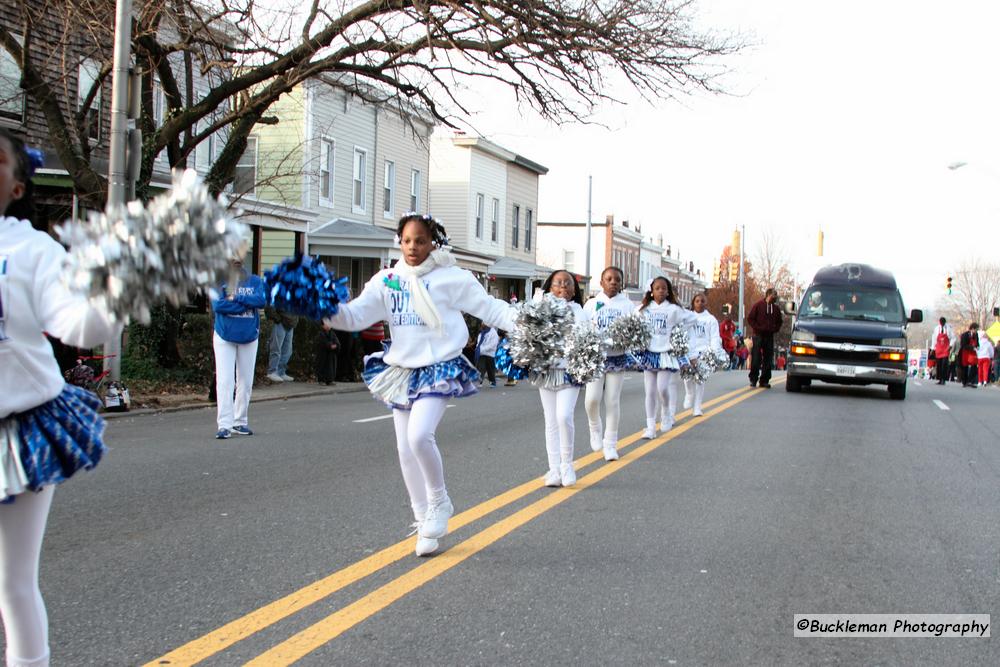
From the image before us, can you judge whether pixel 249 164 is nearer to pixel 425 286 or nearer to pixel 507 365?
pixel 507 365

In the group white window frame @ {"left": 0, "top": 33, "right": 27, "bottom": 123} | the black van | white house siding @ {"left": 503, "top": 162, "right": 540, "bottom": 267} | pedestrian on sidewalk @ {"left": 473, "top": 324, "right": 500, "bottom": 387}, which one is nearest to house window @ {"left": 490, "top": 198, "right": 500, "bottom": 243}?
white house siding @ {"left": 503, "top": 162, "right": 540, "bottom": 267}

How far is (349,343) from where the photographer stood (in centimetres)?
1989

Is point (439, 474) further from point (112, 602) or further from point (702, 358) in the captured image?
point (702, 358)

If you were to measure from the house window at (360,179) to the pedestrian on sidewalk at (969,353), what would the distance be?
56.9 feet

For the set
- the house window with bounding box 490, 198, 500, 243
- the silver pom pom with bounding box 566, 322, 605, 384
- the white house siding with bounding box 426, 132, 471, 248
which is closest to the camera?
the silver pom pom with bounding box 566, 322, 605, 384

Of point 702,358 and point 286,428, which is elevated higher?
point 702,358

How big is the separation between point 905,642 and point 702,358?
32.2 feet

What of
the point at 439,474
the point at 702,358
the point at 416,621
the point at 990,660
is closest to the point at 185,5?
the point at 702,358

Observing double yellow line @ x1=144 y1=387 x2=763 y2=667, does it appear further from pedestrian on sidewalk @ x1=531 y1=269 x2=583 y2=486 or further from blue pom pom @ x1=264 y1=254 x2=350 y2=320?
blue pom pom @ x1=264 y1=254 x2=350 y2=320

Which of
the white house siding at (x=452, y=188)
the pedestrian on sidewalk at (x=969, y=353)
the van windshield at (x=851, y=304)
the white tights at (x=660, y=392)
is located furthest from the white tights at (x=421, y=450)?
the white house siding at (x=452, y=188)

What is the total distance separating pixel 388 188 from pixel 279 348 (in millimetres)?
15187

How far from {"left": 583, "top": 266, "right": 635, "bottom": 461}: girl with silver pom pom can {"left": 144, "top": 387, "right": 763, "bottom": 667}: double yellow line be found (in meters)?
1.61

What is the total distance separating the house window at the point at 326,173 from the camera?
28.8 m

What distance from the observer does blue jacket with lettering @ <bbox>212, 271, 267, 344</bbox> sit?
1046cm
